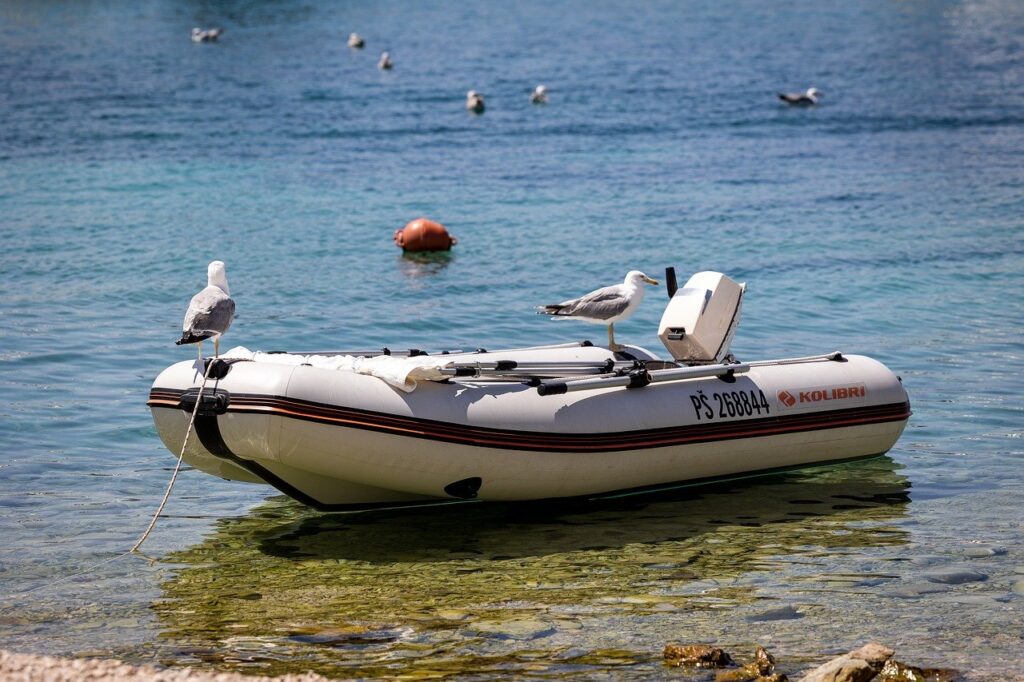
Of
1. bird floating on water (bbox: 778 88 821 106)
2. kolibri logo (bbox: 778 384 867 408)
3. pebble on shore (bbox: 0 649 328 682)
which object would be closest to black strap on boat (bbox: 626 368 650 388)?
kolibri logo (bbox: 778 384 867 408)

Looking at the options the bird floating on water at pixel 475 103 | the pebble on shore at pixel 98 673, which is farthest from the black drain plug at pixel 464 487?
the bird floating on water at pixel 475 103

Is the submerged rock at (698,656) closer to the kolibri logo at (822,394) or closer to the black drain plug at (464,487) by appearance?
the black drain plug at (464,487)

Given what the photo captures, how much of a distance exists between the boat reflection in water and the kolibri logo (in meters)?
0.62

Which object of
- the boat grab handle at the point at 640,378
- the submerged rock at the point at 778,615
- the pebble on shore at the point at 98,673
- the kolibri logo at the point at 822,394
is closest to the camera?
the pebble on shore at the point at 98,673

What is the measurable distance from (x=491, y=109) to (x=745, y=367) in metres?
22.7

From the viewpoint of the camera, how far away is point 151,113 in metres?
28.8

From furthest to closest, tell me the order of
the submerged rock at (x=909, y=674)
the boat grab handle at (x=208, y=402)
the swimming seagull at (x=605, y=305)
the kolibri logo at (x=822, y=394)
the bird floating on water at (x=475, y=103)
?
the bird floating on water at (x=475, y=103), the swimming seagull at (x=605, y=305), the kolibri logo at (x=822, y=394), the boat grab handle at (x=208, y=402), the submerged rock at (x=909, y=674)

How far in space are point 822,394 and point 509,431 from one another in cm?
239

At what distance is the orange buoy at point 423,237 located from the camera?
56.9ft

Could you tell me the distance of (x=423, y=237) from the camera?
1733 cm

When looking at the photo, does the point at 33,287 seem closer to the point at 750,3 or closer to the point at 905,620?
the point at 905,620

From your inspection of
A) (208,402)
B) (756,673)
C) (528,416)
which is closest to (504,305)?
(528,416)

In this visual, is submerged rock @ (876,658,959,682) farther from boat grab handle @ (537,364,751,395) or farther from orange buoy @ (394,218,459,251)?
orange buoy @ (394,218,459,251)

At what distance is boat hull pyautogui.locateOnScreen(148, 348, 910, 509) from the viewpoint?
7.57 m
